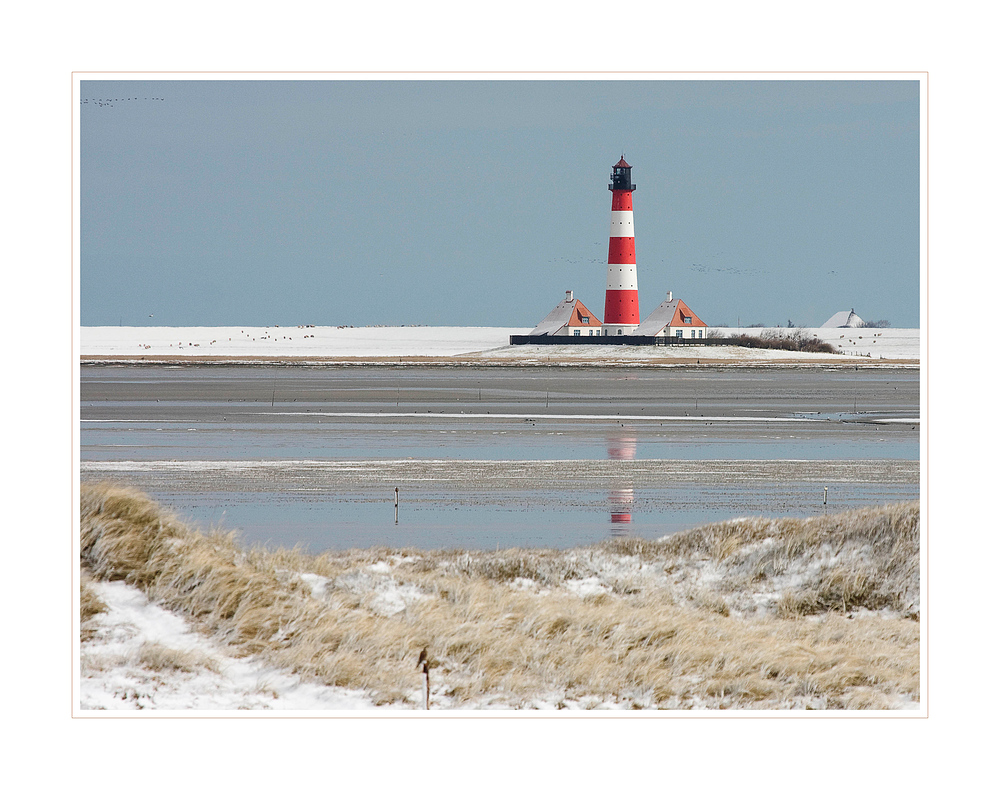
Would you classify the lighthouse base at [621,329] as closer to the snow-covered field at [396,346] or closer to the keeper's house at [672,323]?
the keeper's house at [672,323]

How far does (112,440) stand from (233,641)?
1747 cm

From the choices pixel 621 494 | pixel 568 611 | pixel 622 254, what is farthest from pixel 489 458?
pixel 622 254

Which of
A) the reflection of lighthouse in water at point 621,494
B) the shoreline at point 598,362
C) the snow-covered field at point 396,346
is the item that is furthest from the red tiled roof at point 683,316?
the reflection of lighthouse in water at point 621,494

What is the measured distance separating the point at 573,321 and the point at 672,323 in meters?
8.43

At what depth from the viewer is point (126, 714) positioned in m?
6.98

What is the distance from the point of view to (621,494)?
1722 centimetres

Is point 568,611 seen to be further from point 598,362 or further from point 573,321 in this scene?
point 573,321

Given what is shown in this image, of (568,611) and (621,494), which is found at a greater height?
(621,494)

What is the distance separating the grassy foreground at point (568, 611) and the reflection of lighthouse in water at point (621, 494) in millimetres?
2211

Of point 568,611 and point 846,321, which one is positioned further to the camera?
point 846,321

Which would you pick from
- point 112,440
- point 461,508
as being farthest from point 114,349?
point 461,508

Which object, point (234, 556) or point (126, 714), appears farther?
point (234, 556)

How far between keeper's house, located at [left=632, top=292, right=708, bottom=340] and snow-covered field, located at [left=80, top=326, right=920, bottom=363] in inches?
148

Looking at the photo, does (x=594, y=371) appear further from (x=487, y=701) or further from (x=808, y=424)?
(x=487, y=701)
